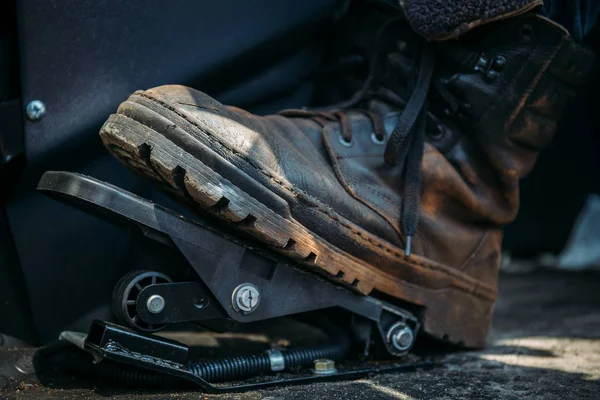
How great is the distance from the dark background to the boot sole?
0.22m

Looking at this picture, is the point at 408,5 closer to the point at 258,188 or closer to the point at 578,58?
the point at 578,58

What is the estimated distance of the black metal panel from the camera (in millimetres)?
1103

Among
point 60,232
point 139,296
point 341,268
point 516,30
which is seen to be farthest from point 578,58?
point 60,232

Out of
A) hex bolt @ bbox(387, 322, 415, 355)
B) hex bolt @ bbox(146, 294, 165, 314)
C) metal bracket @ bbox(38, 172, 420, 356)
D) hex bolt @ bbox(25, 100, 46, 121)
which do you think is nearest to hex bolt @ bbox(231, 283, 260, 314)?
metal bracket @ bbox(38, 172, 420, 356)

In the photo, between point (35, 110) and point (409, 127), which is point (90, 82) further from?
point (409, 127)

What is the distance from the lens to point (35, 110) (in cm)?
109

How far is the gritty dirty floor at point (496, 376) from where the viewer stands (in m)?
0.92

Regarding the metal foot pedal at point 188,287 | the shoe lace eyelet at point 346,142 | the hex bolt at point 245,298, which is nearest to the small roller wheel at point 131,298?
the metal foot pedal at point 188,287

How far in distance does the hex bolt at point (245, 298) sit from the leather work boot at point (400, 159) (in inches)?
Answer: 3.1

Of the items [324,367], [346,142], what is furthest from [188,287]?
[346,142]

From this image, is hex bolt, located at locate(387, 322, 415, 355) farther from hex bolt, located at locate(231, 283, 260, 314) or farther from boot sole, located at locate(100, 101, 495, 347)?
hex bolt, located at locate(231, 283, 260, 314)

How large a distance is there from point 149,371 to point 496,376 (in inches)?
22.5

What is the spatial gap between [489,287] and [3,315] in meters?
0.93

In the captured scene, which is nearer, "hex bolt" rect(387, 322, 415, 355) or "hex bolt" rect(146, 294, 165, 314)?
"hex bolt" rect(146, 294, 165, 314)
